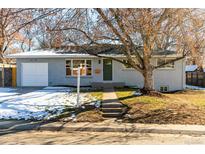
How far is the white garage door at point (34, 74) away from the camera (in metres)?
23.7

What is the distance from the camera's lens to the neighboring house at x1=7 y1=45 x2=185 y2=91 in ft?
77.2

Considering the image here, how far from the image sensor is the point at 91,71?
23672mm

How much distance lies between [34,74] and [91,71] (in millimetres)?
4717

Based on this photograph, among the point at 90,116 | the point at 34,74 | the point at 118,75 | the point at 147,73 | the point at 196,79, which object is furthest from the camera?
the point at 196,79

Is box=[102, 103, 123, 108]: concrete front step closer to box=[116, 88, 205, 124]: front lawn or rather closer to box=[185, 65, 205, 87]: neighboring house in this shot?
box=[116, 88, 205, 124]: front lawn

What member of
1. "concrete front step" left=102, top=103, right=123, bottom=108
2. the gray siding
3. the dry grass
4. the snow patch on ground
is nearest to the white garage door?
the gray siding

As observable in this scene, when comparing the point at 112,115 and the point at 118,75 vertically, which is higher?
the point at 118,75

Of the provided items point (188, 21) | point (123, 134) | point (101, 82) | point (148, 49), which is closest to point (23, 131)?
point (123, 134)

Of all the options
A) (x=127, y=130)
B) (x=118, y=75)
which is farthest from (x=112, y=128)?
(x=118, y=75)

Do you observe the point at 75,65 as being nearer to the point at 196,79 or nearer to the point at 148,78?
the point at 148,78

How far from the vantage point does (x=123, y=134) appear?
9.31m

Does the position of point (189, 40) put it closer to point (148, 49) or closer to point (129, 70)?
point (148, 49)

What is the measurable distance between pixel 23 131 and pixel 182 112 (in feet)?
21.5

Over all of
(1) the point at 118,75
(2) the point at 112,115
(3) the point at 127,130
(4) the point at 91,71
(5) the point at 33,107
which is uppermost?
(4) the point at 91,71
